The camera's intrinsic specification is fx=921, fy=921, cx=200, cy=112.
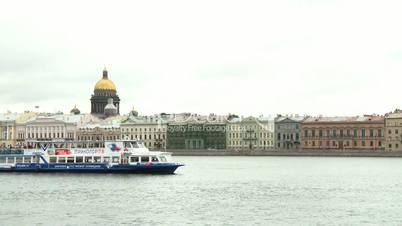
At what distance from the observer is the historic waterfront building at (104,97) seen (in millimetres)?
139000

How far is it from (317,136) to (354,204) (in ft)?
259

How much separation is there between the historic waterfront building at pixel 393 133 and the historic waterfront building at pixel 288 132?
12548 mm

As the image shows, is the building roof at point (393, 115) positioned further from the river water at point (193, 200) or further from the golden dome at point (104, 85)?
the river water at point (193, 200)

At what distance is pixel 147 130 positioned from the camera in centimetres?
12962

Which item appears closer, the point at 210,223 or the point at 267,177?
the point at 210,223

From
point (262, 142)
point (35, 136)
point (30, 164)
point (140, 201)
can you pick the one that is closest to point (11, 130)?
point (35, 136)

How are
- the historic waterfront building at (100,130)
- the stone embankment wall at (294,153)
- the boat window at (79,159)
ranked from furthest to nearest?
the historic waterfront building at (100,130) < the stone embankment wall at (294,153) < the boat window at (79,159)

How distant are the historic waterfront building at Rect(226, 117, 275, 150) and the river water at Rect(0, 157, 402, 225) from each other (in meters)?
65.7

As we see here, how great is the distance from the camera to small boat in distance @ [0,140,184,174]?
175 feet

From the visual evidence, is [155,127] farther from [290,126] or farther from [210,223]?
[210,223]

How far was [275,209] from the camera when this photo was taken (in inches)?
1350

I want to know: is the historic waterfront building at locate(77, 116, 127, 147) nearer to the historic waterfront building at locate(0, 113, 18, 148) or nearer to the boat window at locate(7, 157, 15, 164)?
the historic waterfront building at locate(0, 113, 18, 148)

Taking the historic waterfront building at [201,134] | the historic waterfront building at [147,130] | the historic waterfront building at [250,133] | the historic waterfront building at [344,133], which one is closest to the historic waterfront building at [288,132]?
the historic waterfront building at [250,133]

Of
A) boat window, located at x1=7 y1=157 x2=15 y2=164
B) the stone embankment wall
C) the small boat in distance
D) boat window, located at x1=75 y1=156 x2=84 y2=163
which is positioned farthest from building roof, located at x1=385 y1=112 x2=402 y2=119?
boat window, located at x1=7 y1=157 x2=15 y2=164
